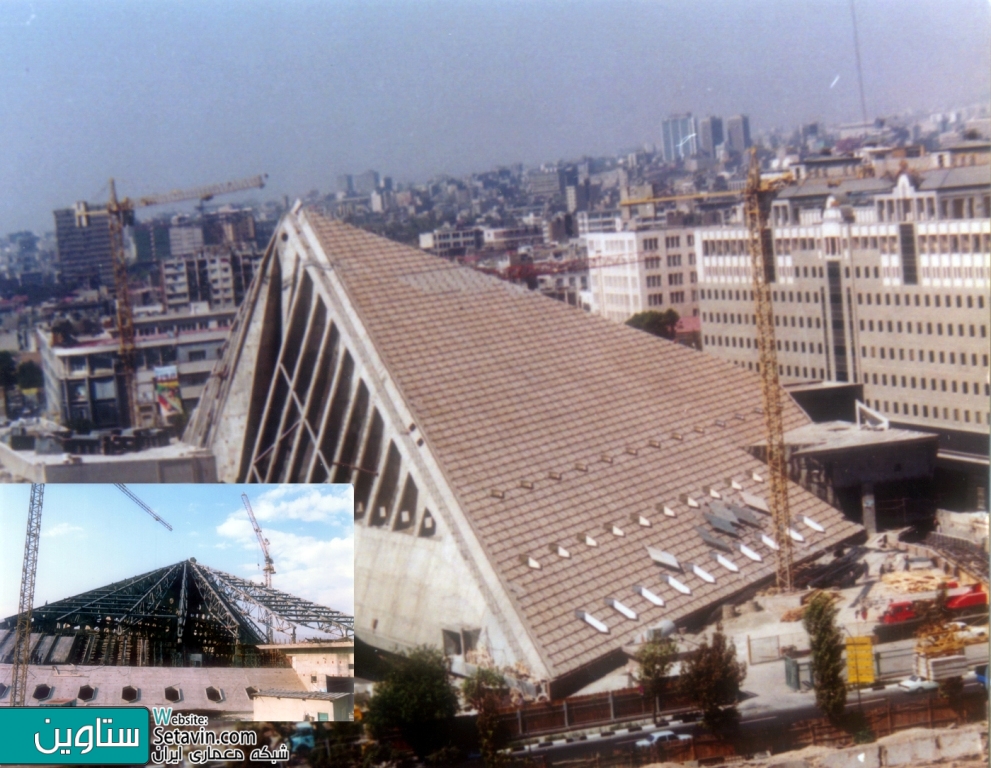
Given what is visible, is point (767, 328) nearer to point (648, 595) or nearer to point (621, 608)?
point (648, 595)

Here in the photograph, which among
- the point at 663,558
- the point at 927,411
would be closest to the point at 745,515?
the point at 663,558

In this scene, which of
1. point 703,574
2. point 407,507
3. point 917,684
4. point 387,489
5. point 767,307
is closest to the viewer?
point 917,684

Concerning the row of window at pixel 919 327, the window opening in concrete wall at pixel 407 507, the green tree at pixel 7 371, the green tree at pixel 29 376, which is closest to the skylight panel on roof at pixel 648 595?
the window opening in concrete wall at pixel 407 507

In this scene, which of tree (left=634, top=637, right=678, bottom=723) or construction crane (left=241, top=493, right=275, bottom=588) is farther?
construction crane (left=241, top=493, right=275, bottom=588)

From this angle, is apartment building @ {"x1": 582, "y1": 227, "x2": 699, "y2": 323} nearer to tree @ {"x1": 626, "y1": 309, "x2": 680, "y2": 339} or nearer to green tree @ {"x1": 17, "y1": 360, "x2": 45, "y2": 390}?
tree @ {"x1": 626, "y1": 309, "x2": 680, "y2": 339}

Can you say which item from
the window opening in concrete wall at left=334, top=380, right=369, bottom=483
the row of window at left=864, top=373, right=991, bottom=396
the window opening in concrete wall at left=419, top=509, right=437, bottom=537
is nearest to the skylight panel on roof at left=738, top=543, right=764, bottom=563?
the row of window at left=864, top=373, right=991, bottom=396

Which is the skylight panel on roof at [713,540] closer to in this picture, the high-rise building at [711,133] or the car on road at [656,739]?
the car on road at [656,739]

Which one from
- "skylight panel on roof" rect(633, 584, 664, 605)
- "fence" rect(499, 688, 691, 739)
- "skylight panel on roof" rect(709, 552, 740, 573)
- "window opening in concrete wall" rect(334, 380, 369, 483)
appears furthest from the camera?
"window opening in concrete wall" rect(334, 380, 369, 483)
